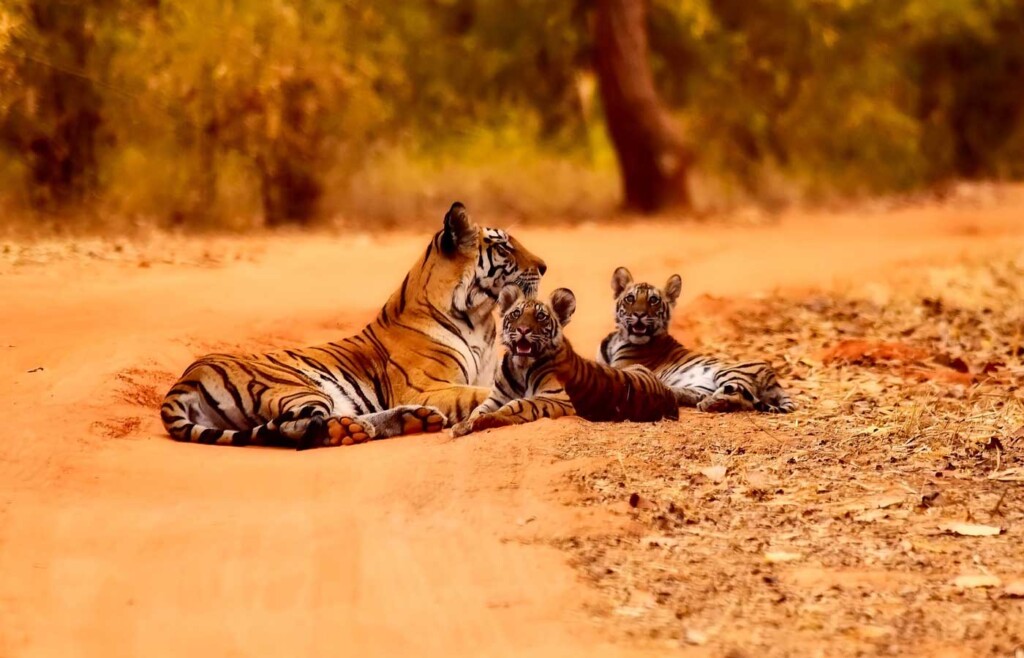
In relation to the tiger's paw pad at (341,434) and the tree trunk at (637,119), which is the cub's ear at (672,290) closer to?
the tiger's paw pad at (341,434)

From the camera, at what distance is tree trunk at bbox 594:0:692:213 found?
66.3 ft

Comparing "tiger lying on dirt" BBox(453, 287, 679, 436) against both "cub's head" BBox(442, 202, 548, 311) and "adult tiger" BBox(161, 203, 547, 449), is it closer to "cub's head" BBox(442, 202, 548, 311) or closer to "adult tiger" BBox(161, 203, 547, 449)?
"adult tiger" BBox(161, 203, 547, 449)

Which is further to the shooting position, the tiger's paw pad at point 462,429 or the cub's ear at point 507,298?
the cub's ear at point 507,298

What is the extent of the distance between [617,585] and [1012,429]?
3193mm

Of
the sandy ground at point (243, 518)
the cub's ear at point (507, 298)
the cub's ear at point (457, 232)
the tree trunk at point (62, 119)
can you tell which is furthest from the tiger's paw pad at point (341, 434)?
the tree trunk at point (62, 119)

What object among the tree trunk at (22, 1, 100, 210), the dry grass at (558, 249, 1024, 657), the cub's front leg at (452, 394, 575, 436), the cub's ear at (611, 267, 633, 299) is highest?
the tree trunk at (22, 1, 100, 210)

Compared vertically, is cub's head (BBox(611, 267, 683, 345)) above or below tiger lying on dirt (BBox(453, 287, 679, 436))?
above

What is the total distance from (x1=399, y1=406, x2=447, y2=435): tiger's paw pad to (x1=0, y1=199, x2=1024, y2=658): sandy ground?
0.28m

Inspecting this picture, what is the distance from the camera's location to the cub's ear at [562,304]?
777cm

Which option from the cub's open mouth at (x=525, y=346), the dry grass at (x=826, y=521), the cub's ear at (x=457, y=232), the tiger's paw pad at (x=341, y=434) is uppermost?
the cub's ear at (x=457, y=232)

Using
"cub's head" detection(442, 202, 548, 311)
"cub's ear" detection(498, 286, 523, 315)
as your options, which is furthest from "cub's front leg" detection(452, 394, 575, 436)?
"cub's head" detection(442, 202, 548, 311)

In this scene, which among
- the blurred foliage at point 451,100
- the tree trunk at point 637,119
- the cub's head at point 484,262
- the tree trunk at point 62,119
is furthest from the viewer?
the tree trunk at point 637,119

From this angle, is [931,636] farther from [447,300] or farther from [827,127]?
[827,127]

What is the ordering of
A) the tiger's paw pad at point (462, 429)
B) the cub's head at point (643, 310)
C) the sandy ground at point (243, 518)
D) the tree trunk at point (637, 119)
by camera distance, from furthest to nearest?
the tree trunk at point (637, 119), the cub's head at point (643, 310), the tiger's paw pad at point (462, 429), the sandy ground at point (243, 518)
